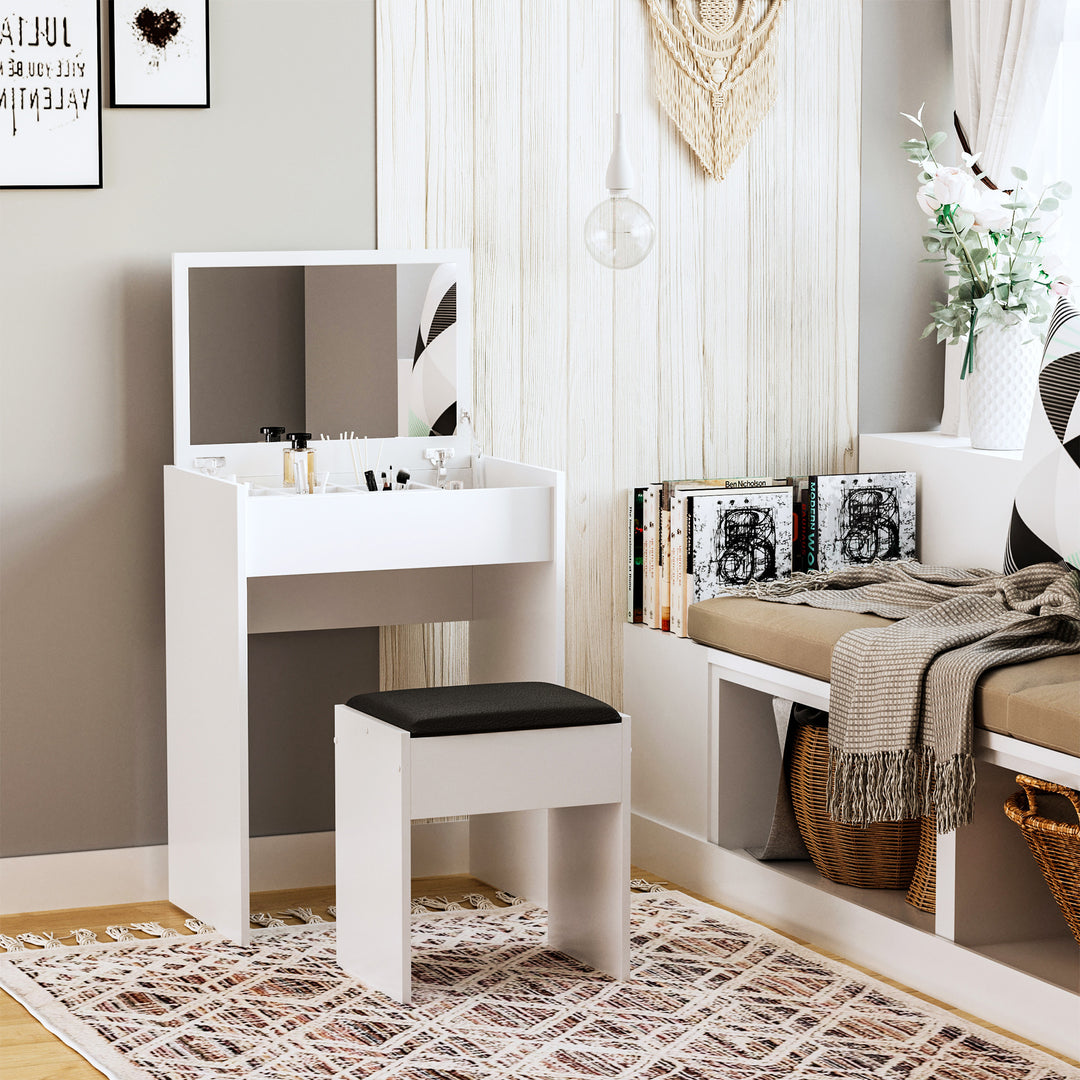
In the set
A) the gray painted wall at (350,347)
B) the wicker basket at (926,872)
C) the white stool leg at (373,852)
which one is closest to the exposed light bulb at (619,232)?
the gray painted wall at (350,347)

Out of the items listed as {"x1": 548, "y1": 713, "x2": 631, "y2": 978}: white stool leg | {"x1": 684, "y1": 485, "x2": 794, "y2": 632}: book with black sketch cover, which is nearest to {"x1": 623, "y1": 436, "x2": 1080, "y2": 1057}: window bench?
{"x1": 684, "y1": 485, "x2": 794, "y2": 632}: book with black sketch cover

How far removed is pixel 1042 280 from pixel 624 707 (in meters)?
1.27

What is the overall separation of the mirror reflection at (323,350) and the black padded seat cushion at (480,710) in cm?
73

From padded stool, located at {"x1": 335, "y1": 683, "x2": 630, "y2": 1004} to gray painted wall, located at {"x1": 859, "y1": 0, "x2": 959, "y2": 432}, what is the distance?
139 centimetres

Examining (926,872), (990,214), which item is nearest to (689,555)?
(926,872)

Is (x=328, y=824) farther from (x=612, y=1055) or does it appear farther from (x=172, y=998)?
(x=612, y=1055)

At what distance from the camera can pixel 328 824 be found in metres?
3.56

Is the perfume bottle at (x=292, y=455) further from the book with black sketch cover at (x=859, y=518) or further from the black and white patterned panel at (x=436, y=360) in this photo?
the book with black sketch cover at (x=859, y=518)

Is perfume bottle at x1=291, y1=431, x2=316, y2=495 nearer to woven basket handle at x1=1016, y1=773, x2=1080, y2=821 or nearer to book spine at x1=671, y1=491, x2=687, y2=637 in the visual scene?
book spine at x1=671, y1=491, x2=687, y2=637

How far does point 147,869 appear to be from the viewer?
3.41 metres

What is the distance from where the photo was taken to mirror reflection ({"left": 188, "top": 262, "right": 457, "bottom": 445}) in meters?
3.30

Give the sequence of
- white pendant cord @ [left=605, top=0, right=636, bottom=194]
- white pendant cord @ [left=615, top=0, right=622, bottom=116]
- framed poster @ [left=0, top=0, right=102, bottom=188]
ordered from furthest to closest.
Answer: white pendant cord @ [left=615, top=0, right=622, bottom=116], white pendant cord @ [left=605, top=0, right=636, bottom=194], framed poster @ [left=0, top=0, right=102, bottom=188]

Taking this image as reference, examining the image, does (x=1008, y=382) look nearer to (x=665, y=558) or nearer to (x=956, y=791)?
(x=665, y=558)

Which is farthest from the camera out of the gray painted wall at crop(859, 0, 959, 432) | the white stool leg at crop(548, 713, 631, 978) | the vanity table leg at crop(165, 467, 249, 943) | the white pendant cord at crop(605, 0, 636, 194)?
the gray painted wall at crop(859, 0, 959, 432)
